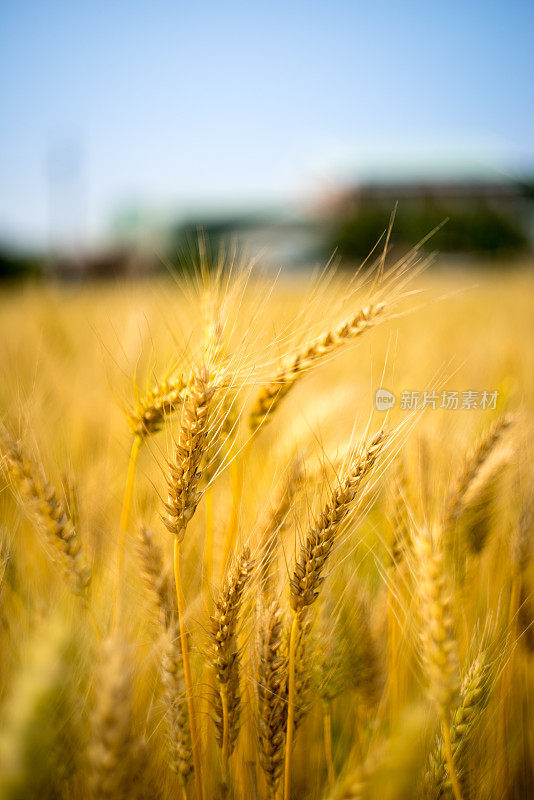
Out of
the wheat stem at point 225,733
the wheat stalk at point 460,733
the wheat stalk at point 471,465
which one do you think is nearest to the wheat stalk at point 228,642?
the wheat stem at point 225,733

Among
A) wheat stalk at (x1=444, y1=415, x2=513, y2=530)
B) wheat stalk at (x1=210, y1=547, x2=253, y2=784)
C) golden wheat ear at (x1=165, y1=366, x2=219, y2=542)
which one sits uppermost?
golden wheat ear at (x1=165, y1=366, x2=219, y2=542)

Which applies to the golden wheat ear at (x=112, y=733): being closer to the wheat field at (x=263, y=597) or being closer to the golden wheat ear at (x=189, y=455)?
the wheat field at (x=263, y=597)

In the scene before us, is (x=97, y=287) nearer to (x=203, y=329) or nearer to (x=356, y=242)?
(x=356, y=242)

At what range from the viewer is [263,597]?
778 millimetres

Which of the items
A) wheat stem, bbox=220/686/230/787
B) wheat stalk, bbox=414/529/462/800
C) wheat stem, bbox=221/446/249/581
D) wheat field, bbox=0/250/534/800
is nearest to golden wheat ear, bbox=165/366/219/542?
wheat field, bbox=0/250/534/800

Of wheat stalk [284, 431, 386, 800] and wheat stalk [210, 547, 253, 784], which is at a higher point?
wheat stalk [284, 431, 386, 800]

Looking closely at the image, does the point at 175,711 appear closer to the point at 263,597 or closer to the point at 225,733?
the point at 225,733

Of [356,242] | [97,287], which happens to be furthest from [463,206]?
[97,287]

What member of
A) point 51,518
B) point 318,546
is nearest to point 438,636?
point 318,546

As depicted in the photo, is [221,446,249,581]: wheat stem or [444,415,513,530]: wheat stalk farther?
[444,415,513,530]: wheat stalk

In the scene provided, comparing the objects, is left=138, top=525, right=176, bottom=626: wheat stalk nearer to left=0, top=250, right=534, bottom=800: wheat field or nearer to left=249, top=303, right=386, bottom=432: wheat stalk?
left=0, top=250, right=534, bottom=800: wheat field

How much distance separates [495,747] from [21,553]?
105 cm

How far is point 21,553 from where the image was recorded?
3.69 feet

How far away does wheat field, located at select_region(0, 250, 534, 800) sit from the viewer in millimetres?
619
